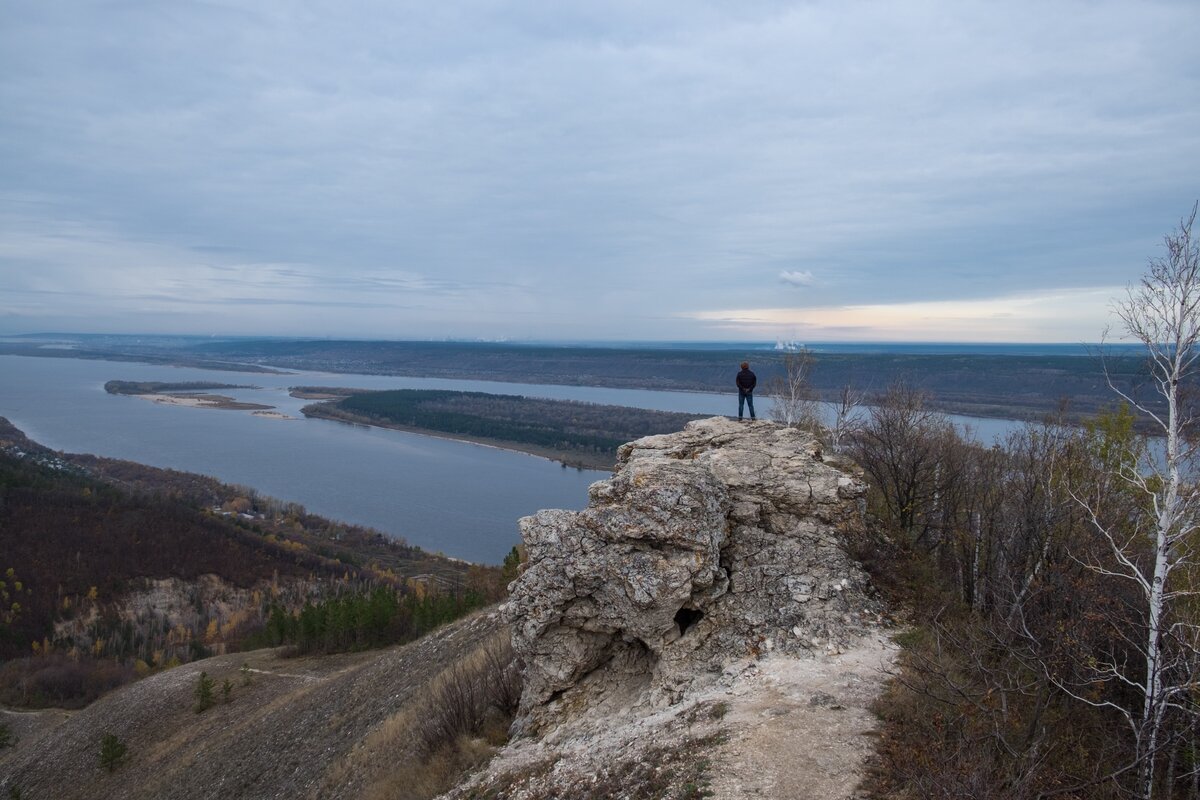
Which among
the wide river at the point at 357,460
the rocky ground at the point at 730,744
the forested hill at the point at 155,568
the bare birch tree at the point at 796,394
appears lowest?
the forested hill at the point at 155,568

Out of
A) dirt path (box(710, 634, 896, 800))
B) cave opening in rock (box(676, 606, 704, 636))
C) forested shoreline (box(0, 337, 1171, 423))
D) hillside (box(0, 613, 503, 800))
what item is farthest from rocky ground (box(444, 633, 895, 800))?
forested shoreline (box(0, 337, 1171, 423))

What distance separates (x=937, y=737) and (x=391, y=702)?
35.5 ft

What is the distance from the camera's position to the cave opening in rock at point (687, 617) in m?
9.11

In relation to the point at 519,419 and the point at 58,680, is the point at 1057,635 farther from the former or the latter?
the point at 519,419

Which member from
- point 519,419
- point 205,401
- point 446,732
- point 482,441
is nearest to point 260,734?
point 446,732

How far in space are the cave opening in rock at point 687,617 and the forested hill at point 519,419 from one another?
66.0m

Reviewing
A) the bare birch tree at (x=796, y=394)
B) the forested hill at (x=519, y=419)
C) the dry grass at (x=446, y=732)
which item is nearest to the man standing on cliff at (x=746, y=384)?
the bare birch tree at (x=796, y=394)

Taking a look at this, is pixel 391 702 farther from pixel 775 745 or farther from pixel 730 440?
pixel 775 745

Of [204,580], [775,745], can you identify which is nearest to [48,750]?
[775,745]

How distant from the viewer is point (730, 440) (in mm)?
12180

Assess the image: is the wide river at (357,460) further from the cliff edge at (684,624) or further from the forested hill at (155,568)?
the cliff edge at (684,624)

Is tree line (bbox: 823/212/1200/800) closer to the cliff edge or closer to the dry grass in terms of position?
the cliff edge

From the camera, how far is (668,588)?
868 cm

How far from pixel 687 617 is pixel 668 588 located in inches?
33.0
